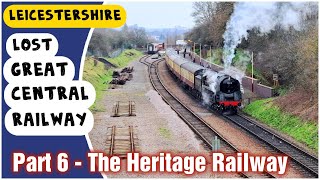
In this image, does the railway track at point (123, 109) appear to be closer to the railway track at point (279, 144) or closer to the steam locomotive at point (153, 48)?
the railway track at point (279, 144)

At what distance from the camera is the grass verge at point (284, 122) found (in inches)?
780

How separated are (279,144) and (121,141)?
640cm

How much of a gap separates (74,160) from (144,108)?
1625cm

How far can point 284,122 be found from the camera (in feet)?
74.8

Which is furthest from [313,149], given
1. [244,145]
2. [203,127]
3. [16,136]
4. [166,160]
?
[16,136]

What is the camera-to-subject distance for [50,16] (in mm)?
10844

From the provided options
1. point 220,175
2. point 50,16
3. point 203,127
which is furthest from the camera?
point 203,127

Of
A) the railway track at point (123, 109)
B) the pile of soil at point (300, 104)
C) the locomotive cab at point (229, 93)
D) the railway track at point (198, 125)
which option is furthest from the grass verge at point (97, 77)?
the pile of soil at point (300, 104)

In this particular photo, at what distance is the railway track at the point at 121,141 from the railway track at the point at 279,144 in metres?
5.42

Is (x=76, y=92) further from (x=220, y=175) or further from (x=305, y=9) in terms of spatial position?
(x=305, y=9)

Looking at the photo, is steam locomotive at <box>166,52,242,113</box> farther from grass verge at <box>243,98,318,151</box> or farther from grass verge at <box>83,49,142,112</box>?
grass verge at <box>83,49,142,112</box>

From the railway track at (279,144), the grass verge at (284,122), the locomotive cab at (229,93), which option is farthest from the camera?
the locomotive cab at (229,93)

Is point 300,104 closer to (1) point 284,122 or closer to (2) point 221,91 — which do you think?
(1) point 284,122

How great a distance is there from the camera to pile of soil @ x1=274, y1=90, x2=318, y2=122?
21.8 m
